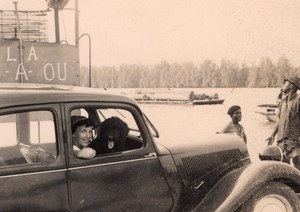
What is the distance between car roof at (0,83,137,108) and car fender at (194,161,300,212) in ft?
3.92

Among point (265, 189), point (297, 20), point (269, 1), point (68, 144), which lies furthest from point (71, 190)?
point (269, 1)

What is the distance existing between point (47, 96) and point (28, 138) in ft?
2.42

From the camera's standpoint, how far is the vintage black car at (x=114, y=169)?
113 inches

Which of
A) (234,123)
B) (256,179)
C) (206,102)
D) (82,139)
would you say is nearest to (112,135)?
(82,139)

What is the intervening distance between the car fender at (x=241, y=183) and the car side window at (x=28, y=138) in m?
1.52

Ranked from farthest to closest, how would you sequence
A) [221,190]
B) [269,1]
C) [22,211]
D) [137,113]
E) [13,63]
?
[269,1] < [13,63] < [221,190] < [137,113] < [22,211]

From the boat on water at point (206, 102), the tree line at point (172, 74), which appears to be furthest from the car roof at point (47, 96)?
the boat on water at point (206, 102)

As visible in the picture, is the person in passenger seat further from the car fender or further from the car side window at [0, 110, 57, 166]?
the car fender

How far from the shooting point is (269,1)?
13.1 meters

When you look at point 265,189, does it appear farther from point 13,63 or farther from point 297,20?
point 297,20

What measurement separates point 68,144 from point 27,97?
1.50ft

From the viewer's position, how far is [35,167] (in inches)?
113

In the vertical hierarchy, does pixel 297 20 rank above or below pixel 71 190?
above

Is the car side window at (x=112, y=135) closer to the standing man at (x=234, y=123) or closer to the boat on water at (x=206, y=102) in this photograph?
the standing man at (x=234, y=123)
